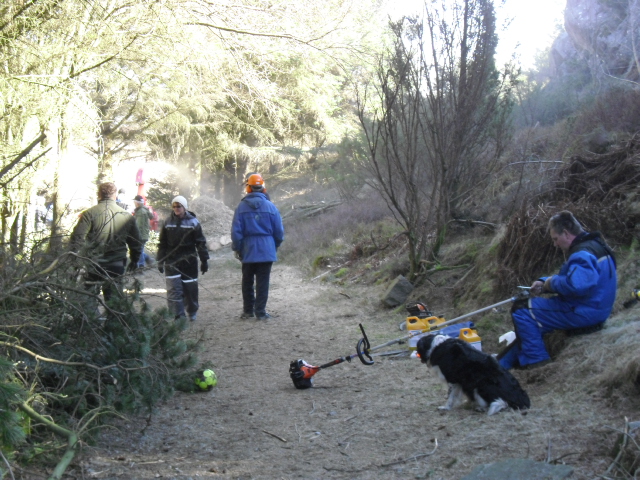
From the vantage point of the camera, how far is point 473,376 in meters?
4.77

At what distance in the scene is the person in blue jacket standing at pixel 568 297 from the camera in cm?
527

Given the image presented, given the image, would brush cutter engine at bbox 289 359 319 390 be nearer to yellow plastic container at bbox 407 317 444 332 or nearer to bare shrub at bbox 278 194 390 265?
yellow plastic container at bbox 407 317 444 332

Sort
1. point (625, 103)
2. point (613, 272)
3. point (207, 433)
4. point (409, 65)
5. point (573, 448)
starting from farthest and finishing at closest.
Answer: point (625, 103) < point (409, 65) < point (613, 272) < point (207, 433) < point (573, 448)

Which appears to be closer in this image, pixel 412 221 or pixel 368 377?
pixel 368 377

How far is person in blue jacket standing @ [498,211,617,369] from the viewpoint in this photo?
207 inches

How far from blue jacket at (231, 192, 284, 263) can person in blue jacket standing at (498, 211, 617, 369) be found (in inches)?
187

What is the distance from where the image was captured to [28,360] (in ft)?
13.8

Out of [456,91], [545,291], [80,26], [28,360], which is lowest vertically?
[28,360]

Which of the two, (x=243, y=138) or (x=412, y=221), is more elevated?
(x=243, y=138)

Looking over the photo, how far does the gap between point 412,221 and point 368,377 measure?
385 cm

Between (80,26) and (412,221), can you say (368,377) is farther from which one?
(80,26)

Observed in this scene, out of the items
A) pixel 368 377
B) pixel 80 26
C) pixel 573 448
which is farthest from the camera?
pixel 80 26

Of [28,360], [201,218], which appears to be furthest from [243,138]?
[28,360]

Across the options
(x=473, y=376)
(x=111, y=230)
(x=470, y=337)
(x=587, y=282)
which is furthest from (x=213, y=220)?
(x=473, y=376)
